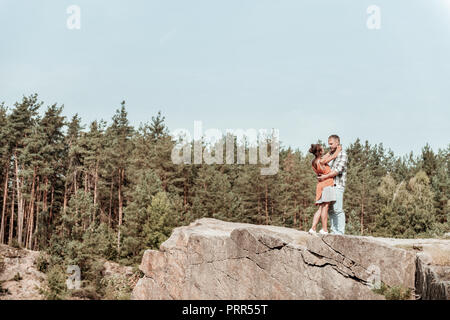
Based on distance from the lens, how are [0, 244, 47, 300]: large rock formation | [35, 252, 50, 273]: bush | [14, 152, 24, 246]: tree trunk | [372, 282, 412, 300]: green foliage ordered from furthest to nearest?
1. [14, 152, 24, 246]: tree trunk
2. [35, 252, 50, 273]: bush
3. [0, 244, 47, 300]: large rock formation
4. [372, 282, 412, 300]: green foliage

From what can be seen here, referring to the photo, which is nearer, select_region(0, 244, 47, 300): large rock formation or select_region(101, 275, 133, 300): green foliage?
select_region(101, 275, 133, 300): green foliage

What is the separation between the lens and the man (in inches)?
389

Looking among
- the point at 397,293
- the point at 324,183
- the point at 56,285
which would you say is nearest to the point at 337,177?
the point at 324,183

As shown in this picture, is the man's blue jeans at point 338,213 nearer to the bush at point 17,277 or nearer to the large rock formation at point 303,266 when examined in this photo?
the large rock formation at point 303,266

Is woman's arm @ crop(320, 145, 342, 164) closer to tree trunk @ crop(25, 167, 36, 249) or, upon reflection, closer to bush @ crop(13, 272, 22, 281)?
bush @ crop(13, 272, 22, 281)

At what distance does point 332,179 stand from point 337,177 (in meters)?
0.14

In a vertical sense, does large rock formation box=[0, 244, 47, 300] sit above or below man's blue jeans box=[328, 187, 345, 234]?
below

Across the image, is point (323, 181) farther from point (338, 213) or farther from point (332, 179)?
point (338, 213)

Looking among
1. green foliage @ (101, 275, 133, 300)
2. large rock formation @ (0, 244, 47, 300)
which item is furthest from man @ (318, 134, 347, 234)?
large rock formation @ (0, 244, 47, 300)

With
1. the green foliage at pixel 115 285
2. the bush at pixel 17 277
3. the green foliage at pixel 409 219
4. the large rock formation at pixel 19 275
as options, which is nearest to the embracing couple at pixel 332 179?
the green foliage at pixel 115 285

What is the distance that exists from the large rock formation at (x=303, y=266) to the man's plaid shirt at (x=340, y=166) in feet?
4.36

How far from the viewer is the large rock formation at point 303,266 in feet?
30.0
